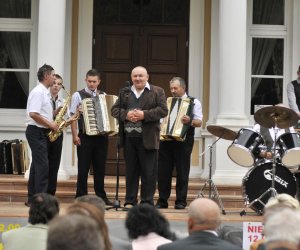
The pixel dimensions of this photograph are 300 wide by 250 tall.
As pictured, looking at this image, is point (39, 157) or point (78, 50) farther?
point (78, 50)

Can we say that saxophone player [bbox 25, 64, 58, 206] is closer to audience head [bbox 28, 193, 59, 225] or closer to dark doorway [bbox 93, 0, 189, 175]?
dark doorway [bbox 93, 0, 189, 175]

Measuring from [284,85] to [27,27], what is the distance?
4.74 m

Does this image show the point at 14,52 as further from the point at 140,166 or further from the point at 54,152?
the point at 140,166

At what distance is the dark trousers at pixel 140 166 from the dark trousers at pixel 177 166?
89 cm

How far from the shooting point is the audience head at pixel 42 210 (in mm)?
6646

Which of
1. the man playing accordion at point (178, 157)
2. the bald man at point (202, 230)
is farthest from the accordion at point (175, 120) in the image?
the bald man at point (202, 230)

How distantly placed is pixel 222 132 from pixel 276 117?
993mm

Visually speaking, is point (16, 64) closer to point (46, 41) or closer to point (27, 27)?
point (27, 27)

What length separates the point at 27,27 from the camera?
1546cm

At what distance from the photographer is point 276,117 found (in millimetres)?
11391

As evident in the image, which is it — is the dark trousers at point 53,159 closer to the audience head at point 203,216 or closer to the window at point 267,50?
the window at point 267,50

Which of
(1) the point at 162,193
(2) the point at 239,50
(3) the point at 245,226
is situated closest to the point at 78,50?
(2) the point at 239,50

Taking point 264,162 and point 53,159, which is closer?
point 264,162

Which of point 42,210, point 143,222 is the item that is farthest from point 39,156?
point 143,222
